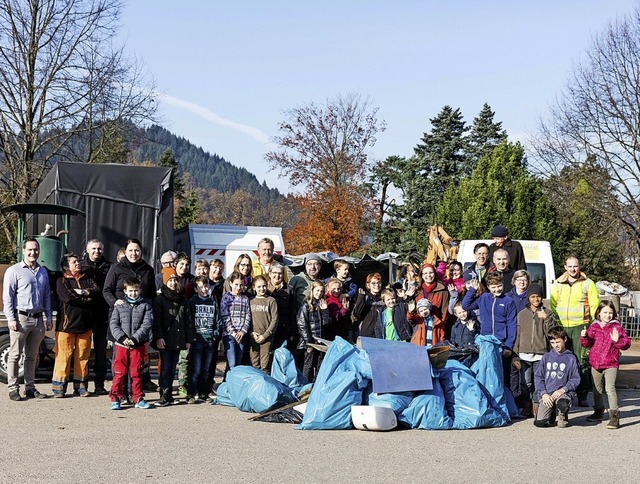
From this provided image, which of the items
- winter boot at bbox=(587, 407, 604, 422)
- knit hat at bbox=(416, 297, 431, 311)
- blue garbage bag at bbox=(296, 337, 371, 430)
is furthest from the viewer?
knit hat at bbox=(416, 297, 431, 311)

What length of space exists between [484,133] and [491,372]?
36388 mm

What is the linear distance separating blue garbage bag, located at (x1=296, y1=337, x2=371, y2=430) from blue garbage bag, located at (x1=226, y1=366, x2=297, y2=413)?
0.68 m

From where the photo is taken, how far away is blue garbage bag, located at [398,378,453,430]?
9.14m

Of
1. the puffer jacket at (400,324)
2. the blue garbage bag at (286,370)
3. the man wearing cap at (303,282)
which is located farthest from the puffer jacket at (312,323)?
the puffer jacket at (400,324)

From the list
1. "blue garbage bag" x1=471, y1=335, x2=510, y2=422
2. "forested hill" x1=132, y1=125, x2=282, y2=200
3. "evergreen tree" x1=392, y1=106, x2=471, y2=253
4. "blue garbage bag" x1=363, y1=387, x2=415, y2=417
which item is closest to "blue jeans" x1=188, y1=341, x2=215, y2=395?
"blue garbage bag" x1=363, y1=387, x2=415, y2=417

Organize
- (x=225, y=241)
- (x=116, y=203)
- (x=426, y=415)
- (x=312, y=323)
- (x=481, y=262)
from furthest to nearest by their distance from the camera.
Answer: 1. (x=225, y=241)
2. (x=116, y=203)
3. (x=481, y=262)
4. (x=312, y=323)
5. (x=426, y=415)

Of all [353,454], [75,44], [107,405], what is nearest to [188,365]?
[107,405]

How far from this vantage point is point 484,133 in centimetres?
4512

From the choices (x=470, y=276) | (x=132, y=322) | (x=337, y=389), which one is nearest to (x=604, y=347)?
(x=470, y=276)

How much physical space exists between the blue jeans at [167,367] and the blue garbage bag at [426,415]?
294 cm

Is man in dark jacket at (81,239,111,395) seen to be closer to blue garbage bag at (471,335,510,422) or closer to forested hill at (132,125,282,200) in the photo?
blue garbage bag at (471,335,510,422)

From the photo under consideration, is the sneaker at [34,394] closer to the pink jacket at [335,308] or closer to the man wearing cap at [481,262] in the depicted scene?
the pink jacket at [335,308]

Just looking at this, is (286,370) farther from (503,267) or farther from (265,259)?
(503,267)

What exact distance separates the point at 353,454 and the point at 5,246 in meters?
31.0
